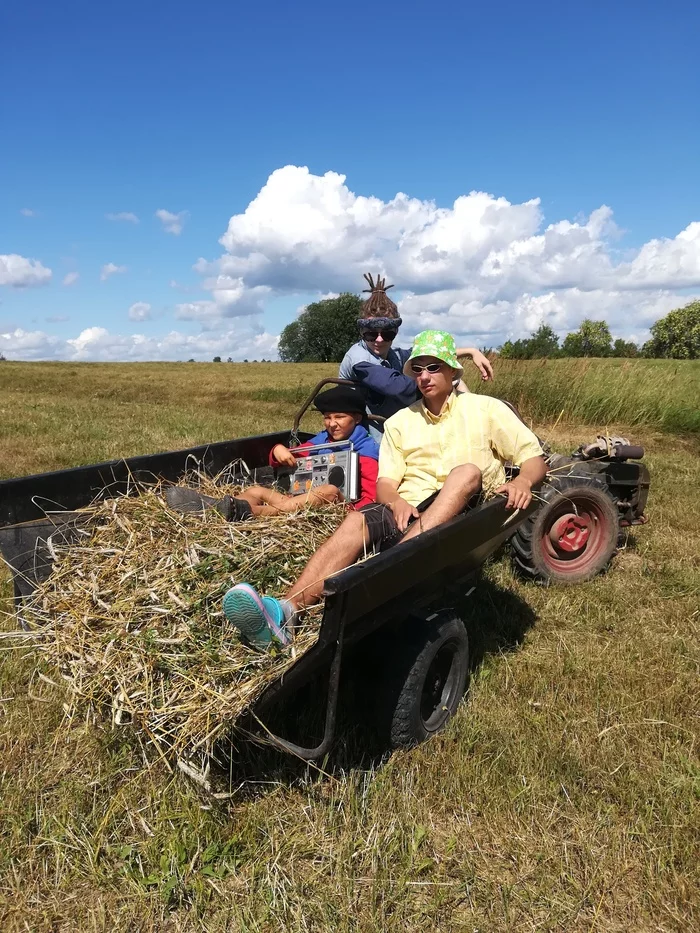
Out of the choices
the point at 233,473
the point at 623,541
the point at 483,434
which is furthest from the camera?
the point at 623,541

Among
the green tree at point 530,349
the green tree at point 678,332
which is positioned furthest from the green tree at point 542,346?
the green tree at point 678,332

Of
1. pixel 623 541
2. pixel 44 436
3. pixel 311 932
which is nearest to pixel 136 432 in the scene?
pixel 44 436

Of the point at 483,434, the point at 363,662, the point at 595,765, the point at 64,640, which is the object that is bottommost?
the point at 595,765

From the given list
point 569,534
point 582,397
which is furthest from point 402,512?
point 582,397

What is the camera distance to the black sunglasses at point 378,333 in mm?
4412

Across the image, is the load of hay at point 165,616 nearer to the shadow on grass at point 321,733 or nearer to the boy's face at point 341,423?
the shadow on grass at point 321,733

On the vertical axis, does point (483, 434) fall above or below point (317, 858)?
above

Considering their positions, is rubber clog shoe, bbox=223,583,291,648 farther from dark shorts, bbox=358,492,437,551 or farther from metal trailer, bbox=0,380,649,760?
dark shorts, bbox=358,492,437,551

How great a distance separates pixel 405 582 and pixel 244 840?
3.34ft

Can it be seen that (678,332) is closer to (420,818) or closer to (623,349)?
(623,349)

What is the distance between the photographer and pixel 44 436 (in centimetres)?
973

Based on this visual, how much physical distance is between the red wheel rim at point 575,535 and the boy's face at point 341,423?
4.84 ft

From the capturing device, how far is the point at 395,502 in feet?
10.5

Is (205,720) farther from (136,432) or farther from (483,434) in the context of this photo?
(136,432)
